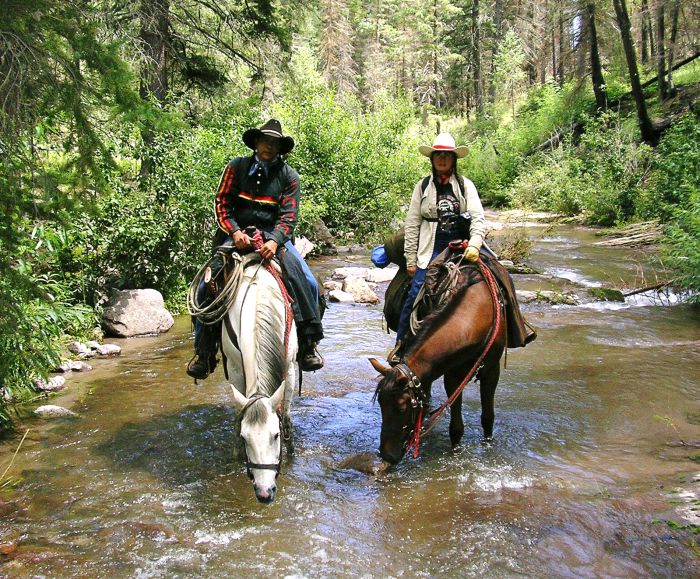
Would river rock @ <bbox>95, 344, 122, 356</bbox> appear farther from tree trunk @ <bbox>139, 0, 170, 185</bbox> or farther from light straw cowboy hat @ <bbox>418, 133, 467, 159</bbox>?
tree trunk @ <bbox>139, 0, 170, 185</bbox>

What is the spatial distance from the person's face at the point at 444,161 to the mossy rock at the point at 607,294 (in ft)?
22.7

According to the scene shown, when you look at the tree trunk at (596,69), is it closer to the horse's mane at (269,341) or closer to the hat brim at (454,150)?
the hat brim at (454,150)

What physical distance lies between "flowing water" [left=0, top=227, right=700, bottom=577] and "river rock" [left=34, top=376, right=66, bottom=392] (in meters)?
0.18

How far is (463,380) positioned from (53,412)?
4.26 m

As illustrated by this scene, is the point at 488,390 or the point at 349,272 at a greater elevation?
the point at 349,272

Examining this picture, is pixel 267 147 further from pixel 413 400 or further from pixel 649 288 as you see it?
pixel 649 288

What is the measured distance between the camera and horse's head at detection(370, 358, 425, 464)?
4.19m

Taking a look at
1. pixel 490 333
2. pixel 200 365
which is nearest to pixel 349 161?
pixel 200 365

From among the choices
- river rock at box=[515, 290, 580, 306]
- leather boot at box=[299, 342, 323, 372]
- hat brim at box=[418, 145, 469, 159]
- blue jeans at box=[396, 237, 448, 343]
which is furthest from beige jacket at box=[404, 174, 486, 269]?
river rock at box=[515, 290, 580, 306]

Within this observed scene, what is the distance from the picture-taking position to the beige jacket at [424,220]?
5.42m

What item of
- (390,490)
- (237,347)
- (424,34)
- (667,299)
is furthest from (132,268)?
(424,34)

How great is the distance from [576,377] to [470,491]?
319 cm

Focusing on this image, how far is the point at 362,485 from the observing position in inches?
189

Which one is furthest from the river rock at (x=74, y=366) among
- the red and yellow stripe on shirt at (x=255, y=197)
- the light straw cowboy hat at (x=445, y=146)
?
the light straw cowboy hat at (x=445, y=146)
